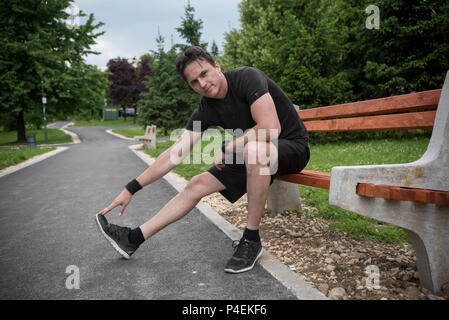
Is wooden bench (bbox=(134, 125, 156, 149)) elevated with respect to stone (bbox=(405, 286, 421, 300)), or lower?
elevated

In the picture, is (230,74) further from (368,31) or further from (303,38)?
(368,31)

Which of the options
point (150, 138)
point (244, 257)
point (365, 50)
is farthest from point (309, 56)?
point (244, 257)

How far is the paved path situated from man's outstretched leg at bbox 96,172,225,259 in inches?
6.3

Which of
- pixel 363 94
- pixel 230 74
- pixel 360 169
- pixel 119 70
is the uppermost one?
pixel 119 70

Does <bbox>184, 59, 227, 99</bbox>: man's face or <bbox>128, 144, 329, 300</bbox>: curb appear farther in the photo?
<bbox>184, 59, 227, 99</bbox>: man's face

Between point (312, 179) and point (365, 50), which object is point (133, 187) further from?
point (365, 50)

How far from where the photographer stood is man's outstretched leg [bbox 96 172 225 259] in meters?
2.44

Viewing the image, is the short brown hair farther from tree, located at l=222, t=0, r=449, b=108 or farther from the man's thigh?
tree, located at l=222, t=0, r=449, b=108

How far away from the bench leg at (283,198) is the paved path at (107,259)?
77cm

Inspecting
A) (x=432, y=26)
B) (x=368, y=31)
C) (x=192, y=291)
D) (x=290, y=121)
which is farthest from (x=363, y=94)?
(x=192, y=291)

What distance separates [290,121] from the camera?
2.53 m

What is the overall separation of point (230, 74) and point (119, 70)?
46.6 metres

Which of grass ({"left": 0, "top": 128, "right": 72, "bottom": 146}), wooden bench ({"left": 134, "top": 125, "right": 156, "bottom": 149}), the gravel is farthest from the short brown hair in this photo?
grass ({"left": 0, "top": 128, "right": 72, "bottom": 146})

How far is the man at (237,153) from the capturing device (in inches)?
87.4
